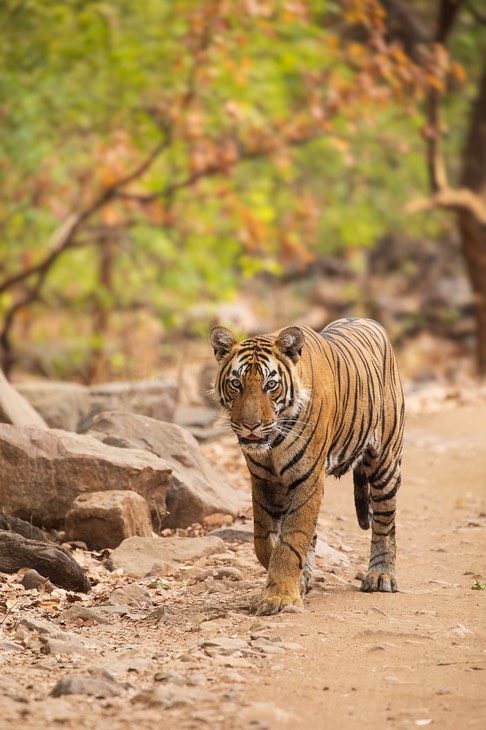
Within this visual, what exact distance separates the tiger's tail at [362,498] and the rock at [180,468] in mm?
1333

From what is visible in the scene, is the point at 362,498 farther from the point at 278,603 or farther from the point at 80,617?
the point at 80,617

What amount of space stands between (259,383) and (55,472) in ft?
6.45

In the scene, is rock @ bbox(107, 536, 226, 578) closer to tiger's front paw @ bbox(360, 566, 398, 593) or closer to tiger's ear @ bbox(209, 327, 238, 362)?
tiger's front paw @ bbox(360, 566, 398, 593)

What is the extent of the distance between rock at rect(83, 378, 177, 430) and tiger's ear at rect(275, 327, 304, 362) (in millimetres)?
4086

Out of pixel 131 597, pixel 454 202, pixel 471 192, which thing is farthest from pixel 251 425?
pixel 471 192

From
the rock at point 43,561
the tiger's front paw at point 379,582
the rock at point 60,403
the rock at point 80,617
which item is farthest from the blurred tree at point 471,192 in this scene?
the rock at point 80,617

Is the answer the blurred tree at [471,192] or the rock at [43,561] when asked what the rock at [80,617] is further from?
the blurred tree at [471,192]

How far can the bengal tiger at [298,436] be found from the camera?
17.5 feet

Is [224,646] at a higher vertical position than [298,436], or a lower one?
lower

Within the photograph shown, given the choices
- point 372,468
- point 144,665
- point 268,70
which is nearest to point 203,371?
point 268,70

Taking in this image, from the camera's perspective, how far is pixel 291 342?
5445 mm

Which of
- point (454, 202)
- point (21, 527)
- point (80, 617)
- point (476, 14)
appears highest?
point (476, 14)

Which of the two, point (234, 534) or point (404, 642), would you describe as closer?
point (404, 642)

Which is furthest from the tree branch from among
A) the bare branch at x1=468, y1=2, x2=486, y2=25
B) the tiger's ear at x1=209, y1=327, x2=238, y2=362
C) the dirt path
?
the tiger's ear at x1=209, y1=327, x2=238, y2=362
